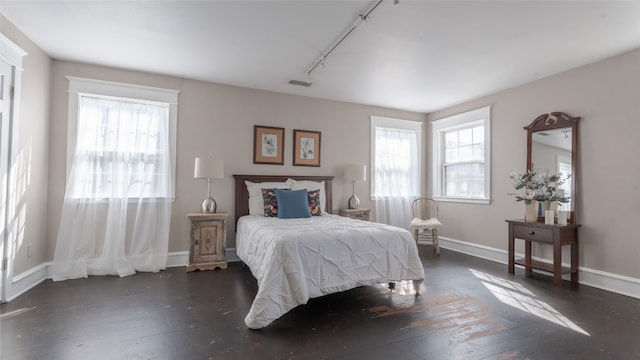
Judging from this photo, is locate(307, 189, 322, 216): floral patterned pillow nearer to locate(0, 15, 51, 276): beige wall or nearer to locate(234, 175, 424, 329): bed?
locate(234, 175, 424, 329): bed

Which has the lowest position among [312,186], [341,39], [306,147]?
[312,186]

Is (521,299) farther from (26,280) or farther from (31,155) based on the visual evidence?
(31,155)

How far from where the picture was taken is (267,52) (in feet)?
10.9

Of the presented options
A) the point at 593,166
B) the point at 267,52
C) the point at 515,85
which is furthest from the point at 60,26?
the point at 593,166

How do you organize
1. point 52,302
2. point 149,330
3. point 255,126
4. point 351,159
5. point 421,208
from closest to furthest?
point 149,330 → point 52,302 → point 255,126 → point 351,159 → point 421,208

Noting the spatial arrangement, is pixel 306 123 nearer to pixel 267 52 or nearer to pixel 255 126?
pixel 255 126

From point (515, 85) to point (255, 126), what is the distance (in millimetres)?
3751

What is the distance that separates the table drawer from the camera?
3.43m

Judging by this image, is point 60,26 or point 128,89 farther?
point 128,89

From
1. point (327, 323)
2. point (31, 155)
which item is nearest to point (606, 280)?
point (327, 323)

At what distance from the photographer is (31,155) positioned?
3150 mm

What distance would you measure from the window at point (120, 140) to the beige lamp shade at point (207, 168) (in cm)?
42

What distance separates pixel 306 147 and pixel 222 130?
131cm

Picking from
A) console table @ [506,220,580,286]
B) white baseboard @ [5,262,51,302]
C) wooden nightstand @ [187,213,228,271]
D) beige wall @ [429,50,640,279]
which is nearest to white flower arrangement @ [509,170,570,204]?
beige wall @ [429,50,640,279]
